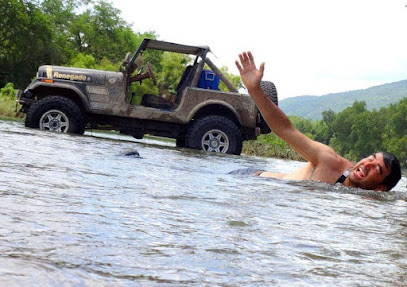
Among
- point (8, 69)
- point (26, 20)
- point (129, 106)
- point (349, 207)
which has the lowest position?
point (349, 207)

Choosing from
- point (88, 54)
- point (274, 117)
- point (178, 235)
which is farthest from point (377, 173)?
point (88, 54)

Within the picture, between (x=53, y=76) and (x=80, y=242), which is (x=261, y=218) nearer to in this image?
(x=80, y=242)

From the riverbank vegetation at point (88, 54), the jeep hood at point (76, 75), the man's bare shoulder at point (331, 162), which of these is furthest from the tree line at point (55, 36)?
the man's bare shoulder at point (331, 162)

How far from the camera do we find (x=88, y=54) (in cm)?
6109

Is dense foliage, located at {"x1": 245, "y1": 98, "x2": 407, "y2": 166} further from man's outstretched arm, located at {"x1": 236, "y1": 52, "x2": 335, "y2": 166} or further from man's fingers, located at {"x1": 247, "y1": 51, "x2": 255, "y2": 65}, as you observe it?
man's fingers, located at {"x1": 247, "y1": 51, "x2": 255, "y2": 65}

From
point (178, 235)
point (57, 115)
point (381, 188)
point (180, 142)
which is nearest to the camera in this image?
point (178, 235)

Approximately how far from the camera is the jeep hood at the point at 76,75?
10773mm

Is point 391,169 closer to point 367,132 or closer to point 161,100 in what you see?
point 161,100

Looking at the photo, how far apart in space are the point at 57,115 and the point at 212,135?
9.42ft

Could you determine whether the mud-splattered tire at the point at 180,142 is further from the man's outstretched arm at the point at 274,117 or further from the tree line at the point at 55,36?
the tree line at the point at 55,36

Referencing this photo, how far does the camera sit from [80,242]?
5.82ft

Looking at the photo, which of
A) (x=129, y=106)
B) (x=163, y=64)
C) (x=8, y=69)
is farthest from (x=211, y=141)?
(x=163, y=64)

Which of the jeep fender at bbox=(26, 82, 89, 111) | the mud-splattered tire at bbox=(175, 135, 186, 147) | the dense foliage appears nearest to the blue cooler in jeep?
the mud-splattered tire at bbox=(175, 135, 186, 147)

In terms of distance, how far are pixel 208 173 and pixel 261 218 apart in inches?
111
